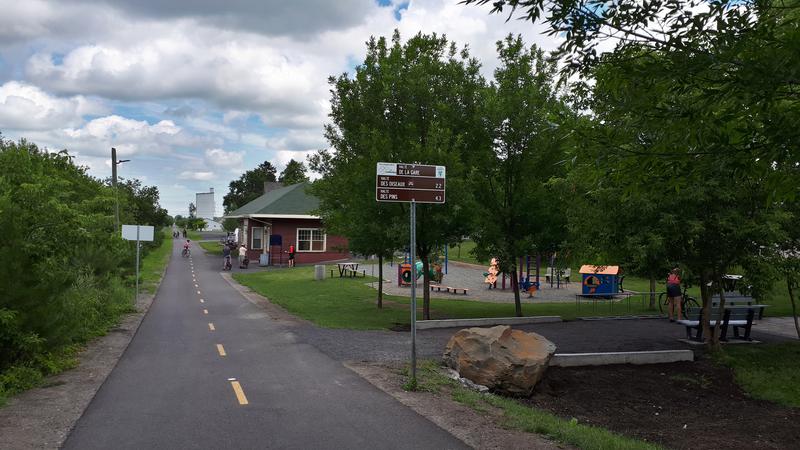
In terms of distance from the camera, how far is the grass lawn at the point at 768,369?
A: 10.6m

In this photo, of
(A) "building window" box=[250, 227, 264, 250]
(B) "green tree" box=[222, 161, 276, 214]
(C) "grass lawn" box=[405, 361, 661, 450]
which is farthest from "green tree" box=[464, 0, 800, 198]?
(B) "green tree" box=[222, 161, 276, 214]

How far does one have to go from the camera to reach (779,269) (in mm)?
11883

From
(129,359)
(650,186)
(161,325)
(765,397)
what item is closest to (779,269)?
(765,397)

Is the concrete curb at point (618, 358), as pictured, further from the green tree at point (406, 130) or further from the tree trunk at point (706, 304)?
the green tree at point (406, 130)

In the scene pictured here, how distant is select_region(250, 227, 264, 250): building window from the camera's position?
44688 millimetres

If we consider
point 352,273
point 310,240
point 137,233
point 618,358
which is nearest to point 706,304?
point 618,358

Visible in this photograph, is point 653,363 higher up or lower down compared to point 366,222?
lower down

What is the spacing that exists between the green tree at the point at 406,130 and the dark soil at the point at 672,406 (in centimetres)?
604

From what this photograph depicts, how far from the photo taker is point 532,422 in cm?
712

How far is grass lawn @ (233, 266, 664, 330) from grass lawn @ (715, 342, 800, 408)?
5.69 m

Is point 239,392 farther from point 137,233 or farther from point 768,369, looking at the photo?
point 137,233

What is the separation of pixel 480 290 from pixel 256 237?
74.0ft

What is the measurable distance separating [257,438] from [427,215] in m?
9.93

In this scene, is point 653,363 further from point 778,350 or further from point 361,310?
point 361,310
